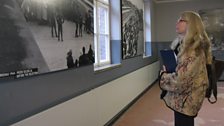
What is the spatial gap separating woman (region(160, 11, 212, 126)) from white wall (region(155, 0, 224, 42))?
6.78 meters

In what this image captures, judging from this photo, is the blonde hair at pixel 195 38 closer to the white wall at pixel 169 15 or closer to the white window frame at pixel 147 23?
the white window frame at pixel 147 23

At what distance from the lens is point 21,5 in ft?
5.66

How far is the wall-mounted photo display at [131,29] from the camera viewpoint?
14.9ft

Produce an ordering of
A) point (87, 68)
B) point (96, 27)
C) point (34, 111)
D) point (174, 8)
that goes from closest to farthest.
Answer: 1. point (34, 111)
2. point (87, 68)
3. point (96, 27)
4. point (174, 8)

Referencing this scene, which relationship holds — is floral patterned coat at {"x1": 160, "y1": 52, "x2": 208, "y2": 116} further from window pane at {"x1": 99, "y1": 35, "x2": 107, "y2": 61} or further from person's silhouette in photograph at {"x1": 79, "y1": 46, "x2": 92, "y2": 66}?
window pane at {"x1": 99, "y1": 35, "x2": 107, "y2": 61}

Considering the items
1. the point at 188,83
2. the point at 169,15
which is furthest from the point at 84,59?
the point at 169,15

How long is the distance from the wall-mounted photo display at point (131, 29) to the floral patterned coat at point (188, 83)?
8.31 ft

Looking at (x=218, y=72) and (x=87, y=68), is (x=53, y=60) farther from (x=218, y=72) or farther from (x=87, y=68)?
(x=218, y=72)

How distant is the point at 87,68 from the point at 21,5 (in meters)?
1.35

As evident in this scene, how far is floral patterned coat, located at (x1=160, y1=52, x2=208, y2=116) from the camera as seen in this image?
71.6 inches

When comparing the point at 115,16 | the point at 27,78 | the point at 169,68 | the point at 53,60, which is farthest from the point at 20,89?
the point at 115,16

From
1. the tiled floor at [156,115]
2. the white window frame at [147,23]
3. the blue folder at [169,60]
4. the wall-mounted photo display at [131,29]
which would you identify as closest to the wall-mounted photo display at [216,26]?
the white window frame at [147,23]

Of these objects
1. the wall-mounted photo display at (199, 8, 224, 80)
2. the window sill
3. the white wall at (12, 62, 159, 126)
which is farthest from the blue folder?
the wall-mounted photo display at (199, 8, 224, 80)

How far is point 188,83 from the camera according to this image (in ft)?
6.05
